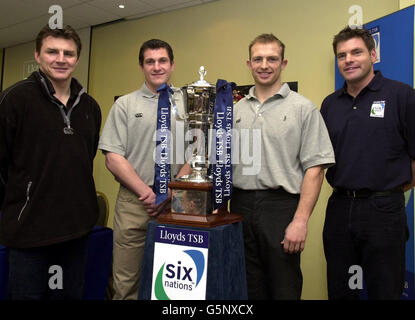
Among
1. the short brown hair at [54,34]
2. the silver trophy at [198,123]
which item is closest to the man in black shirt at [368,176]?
the silver trophy at [198,123]

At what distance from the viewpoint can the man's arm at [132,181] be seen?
185 cm

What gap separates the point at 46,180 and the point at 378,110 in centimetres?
163

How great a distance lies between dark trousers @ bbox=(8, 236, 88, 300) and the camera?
1.54m

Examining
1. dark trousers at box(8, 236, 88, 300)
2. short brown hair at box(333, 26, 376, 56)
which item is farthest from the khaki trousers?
short brown hair at box(333, 26, 376, 56)

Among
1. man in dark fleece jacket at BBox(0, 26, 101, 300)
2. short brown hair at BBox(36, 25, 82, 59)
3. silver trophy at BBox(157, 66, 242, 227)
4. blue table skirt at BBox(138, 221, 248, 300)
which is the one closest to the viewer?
blue table skirt at BBox(138, 221, 248, 300)

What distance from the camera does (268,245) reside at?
159cm

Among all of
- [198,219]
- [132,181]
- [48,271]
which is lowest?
[48,271]

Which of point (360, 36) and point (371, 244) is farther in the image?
point (360, 36)

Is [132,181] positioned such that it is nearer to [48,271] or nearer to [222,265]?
[48,271]

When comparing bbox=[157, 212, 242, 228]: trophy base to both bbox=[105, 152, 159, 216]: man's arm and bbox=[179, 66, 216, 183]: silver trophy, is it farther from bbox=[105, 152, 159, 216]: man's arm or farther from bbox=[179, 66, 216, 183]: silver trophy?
bbox=[105, 152, 159, 216]: man's arm

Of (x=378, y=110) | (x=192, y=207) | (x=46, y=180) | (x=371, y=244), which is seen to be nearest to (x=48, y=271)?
(x=46, y=180)

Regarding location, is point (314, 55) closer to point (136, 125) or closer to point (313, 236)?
point (313, 236)

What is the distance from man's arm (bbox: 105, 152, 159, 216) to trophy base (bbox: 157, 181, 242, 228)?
37 cm

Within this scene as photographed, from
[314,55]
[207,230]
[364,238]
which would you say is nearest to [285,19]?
[314,55]
